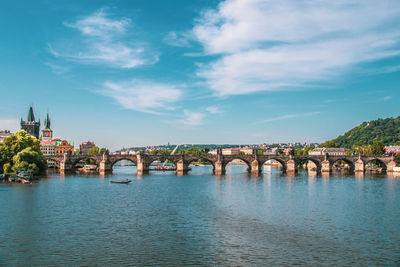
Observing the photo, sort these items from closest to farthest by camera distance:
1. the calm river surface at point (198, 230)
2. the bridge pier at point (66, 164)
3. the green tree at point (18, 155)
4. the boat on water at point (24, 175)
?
the calm river surface at point (198, 230), the boat on water at point (24, 175), the green tree at point (18, 155), the bridge pier at point (66, 164)

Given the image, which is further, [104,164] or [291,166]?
[291,166]

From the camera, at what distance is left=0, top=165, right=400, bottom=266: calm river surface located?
24734 millimetres

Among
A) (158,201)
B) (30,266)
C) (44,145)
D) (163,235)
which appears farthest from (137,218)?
(44,145)

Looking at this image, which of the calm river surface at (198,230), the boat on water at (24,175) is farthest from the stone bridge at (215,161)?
the calm river surface at (198,230)

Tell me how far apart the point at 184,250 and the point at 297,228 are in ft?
38.8

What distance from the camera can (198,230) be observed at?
32.1 metres

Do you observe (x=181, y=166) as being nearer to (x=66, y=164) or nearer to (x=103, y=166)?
(x=103, y=166)

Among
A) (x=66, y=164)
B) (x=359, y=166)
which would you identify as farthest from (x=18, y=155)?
(x=359, y=166)

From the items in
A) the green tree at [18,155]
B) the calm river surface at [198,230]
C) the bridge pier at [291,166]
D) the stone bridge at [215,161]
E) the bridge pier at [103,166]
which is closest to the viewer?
the calm river surface at [198,230]

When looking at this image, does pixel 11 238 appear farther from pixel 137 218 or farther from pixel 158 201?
pixel 158 201

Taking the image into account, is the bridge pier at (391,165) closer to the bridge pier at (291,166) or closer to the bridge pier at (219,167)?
the bridge pier at (291,166)

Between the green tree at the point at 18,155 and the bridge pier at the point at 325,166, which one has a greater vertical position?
the green tree at the point at 18,155

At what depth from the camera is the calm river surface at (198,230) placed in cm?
2473

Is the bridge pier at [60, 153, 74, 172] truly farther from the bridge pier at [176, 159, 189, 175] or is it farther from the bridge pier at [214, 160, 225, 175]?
the bridge pier at [214, 160, 225, 175]
